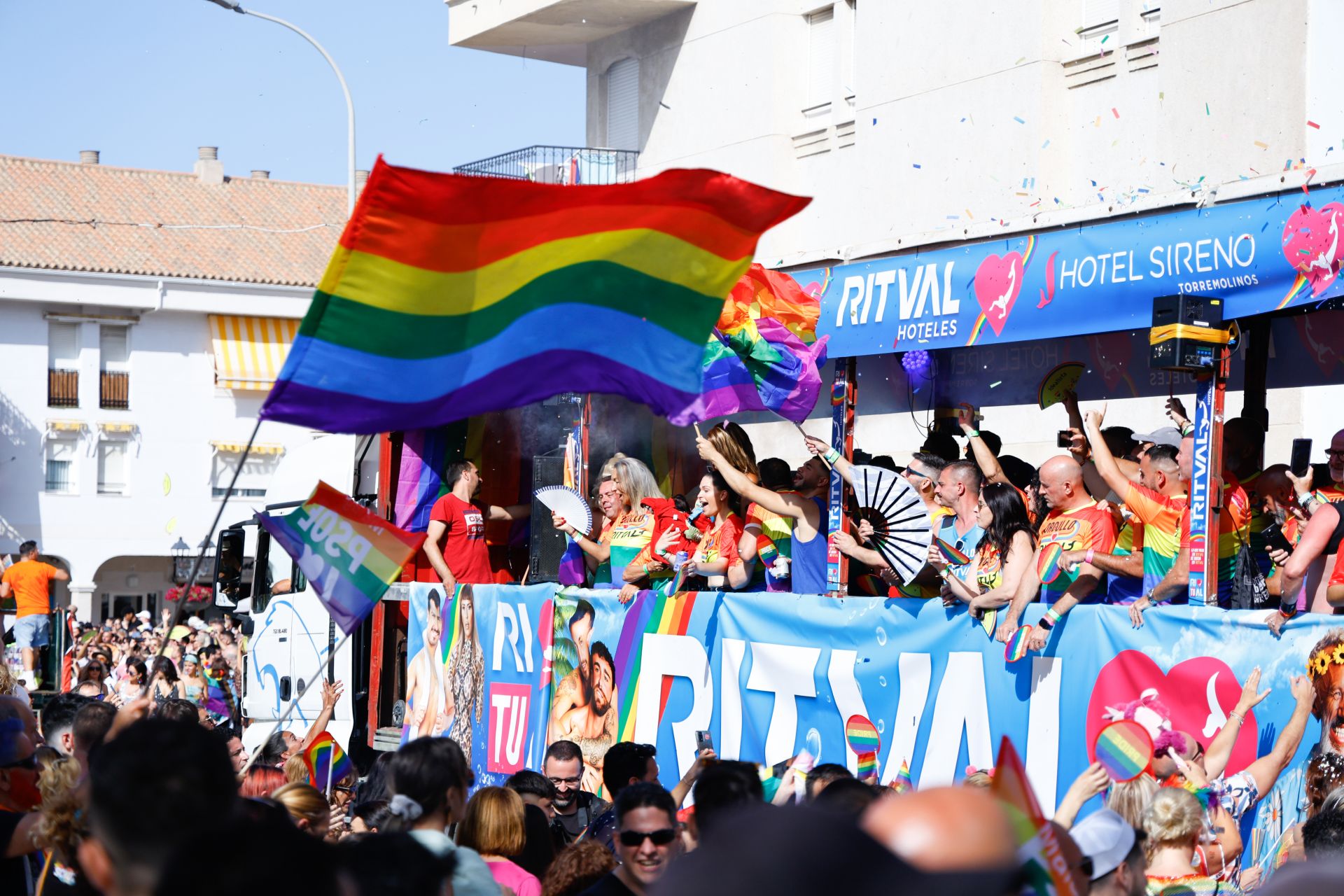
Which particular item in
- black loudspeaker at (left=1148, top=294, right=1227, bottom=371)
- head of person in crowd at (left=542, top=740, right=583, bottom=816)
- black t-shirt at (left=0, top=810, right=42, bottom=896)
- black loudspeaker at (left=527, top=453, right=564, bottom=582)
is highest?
black loudspeaker at (left=1148, top=294, right=1227, bottom=371)

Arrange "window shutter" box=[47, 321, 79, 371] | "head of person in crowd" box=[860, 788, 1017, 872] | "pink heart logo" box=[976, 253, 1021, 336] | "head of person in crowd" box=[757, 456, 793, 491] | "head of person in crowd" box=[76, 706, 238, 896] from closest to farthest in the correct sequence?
1. "head of person in crowd" box=[860, 788, 1017, 872]
2. "head of person in crowd" box=[76, 706, 238, 896]
3. "pink heart logo" box=[976, 253, 1021, 336]
4. "head of person in crowd" box=[757, 456, 793, 491]
5. "window shutter" box=[47, 321, 79, 371]

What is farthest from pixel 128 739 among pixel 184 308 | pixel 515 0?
pixel 184 308

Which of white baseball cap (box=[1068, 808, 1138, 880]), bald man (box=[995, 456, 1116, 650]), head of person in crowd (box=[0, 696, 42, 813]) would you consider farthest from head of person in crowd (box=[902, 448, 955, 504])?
white baseball cap (box=[1068, 808, 1138, 880])

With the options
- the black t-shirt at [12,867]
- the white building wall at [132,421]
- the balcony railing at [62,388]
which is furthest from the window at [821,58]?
A: the balcony railing at [62,388]

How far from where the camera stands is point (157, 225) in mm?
46375

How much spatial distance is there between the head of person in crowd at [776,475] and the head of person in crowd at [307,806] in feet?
17.9

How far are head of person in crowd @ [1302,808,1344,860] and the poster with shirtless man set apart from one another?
19.6 feet

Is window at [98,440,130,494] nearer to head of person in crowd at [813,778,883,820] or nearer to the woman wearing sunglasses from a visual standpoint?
the woman wearing sunglasses

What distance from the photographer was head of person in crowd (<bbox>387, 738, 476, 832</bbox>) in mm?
4387

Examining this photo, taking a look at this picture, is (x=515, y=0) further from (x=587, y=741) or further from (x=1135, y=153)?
(x=587, y=741)

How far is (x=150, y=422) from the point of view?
45094 mm

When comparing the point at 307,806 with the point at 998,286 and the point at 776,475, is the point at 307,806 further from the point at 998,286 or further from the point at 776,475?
the point at 776,475

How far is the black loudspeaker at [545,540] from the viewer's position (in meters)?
11.9

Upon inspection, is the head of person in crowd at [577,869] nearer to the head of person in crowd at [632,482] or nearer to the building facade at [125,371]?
the head of person in crowd at [632,482]
